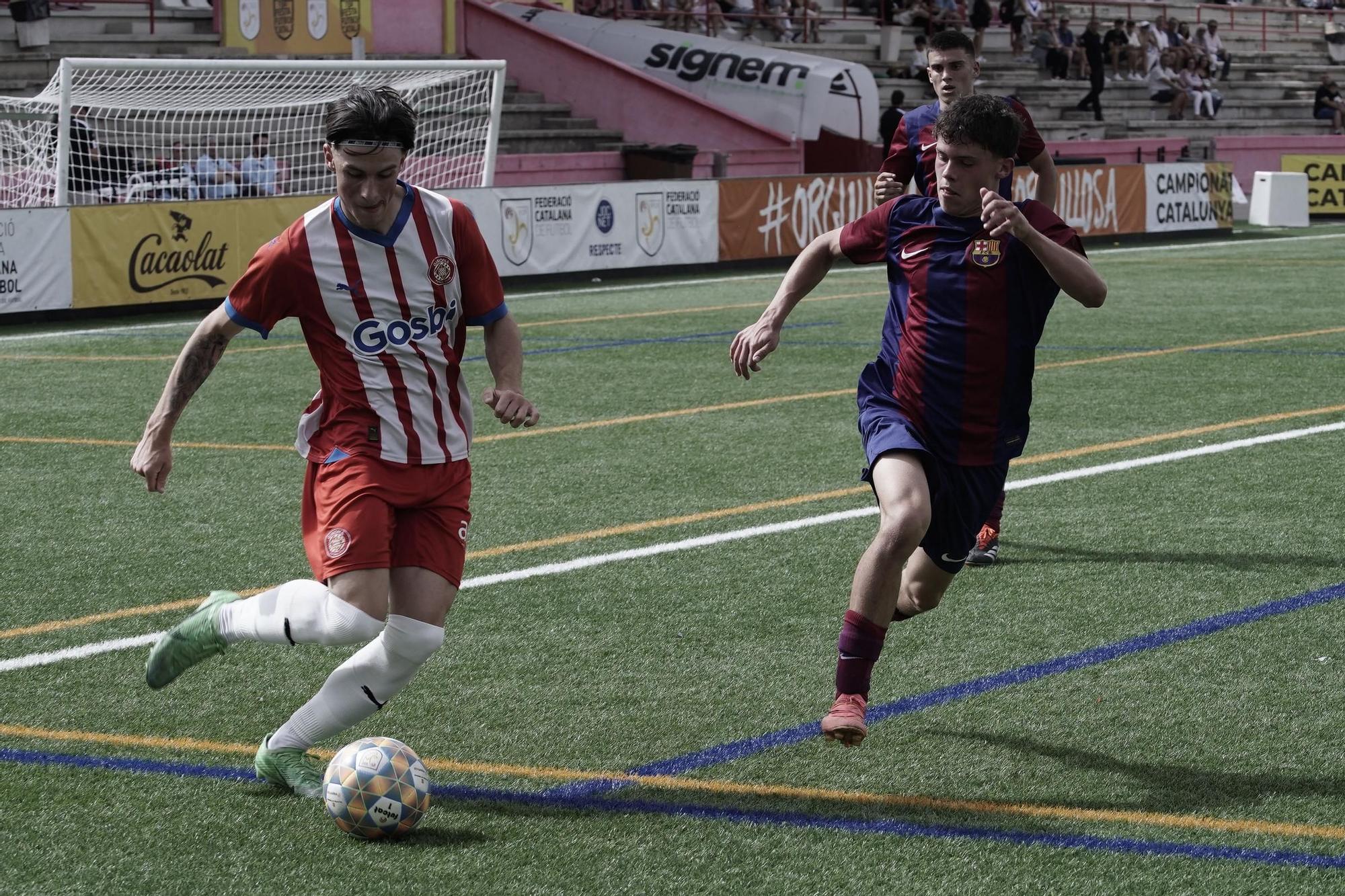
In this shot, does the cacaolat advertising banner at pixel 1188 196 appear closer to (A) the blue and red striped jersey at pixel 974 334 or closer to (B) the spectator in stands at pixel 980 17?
(B) the spectator in stands at pixel 980 17

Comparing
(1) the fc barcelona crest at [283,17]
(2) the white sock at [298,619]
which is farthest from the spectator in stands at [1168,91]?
(2) the white sock at [298,619]

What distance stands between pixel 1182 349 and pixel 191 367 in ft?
34.9

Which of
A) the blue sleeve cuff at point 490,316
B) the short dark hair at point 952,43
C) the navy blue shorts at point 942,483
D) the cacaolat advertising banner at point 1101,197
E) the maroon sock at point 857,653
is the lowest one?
the cacaolat advertising banner at point 1101,197

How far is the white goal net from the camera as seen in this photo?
18.3 m

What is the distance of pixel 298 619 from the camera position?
4.48 metres

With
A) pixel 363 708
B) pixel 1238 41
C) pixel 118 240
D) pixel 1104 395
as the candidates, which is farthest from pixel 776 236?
pixel 1238 41

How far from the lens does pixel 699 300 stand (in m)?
18.5

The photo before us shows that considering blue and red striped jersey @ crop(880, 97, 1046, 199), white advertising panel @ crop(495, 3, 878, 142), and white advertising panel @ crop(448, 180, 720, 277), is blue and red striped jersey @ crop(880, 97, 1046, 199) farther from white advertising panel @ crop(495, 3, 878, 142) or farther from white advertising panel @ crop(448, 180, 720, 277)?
white advertising panel @ crop(495, 3, 878, 142)

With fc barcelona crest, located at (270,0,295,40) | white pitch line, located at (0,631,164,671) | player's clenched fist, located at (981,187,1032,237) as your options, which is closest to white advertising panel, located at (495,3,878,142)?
fc barcelona crest, located at (270,0,295,40)

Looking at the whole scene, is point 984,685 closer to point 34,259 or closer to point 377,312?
point 377,312

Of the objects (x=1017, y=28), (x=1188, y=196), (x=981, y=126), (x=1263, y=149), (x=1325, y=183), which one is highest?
(x=981, y=126)

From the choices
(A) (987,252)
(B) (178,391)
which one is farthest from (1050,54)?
(B) (178,391)

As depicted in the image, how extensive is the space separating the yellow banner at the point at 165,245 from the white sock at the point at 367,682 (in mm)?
12305

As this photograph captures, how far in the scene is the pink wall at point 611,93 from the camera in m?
28.5
